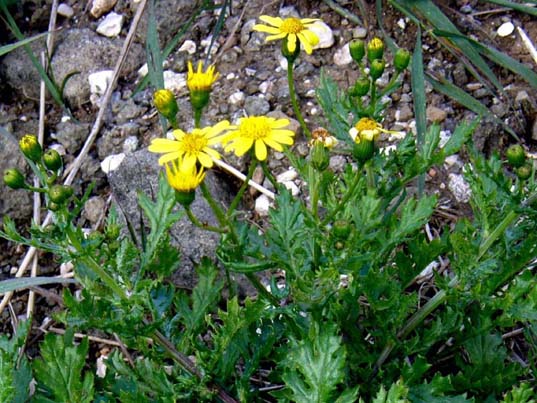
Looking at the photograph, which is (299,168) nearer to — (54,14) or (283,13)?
(283,13)

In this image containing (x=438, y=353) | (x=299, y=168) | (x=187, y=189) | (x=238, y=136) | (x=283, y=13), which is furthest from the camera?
(x=283, y=13)

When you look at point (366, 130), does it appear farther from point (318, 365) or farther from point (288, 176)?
point (288, 176)

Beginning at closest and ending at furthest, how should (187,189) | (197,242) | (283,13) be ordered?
(187,189) → (197,242) → (283,13)

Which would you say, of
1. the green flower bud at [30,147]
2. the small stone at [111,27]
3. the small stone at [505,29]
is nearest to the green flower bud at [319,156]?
the green flower bud at [30,147]

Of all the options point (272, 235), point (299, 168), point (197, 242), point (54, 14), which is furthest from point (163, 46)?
point (272, 235)

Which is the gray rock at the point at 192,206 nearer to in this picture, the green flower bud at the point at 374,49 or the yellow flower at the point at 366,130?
the yellow flower at the point at 366,130

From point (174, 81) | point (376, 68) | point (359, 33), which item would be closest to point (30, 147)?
point (376, 68)
